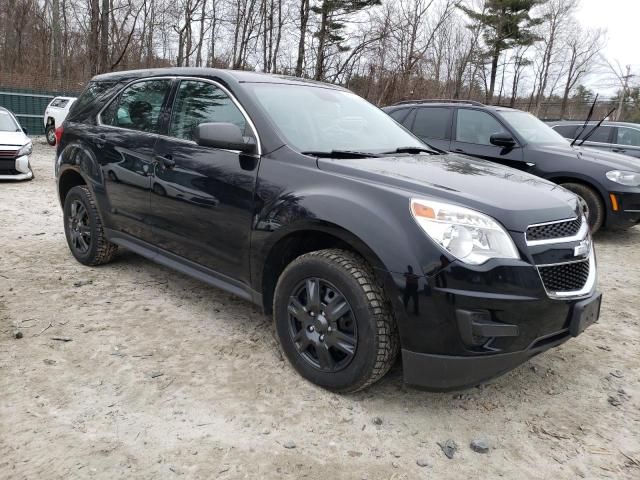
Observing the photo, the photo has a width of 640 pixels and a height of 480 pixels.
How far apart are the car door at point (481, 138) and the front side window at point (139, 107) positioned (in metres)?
4.55

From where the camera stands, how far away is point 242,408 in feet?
8.38

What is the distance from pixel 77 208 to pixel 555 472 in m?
4.31

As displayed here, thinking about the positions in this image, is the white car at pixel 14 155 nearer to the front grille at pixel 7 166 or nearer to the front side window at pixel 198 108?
the front grille at pixel 7 166

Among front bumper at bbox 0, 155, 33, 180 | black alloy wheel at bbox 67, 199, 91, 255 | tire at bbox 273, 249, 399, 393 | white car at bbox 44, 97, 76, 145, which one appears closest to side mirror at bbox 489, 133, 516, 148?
tire at bbox 273, 249, 399, 393

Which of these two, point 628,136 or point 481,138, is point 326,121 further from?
point 628,136

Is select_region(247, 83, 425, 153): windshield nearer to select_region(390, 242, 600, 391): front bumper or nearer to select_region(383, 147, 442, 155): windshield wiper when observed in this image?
select_region(383, 147, 442, 155): windshield wiper

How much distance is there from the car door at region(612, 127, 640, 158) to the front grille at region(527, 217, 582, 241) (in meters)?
9.24

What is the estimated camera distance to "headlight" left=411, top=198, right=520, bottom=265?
7.39 ft

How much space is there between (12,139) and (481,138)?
8409 millimetres

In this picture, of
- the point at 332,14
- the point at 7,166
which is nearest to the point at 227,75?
the point at 7,166

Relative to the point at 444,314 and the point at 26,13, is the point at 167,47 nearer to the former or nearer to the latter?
the point at 26,13

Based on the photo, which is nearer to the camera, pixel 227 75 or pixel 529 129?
pixel 227 75

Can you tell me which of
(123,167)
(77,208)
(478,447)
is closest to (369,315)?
(478,447)

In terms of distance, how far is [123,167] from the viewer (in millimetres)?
3895
